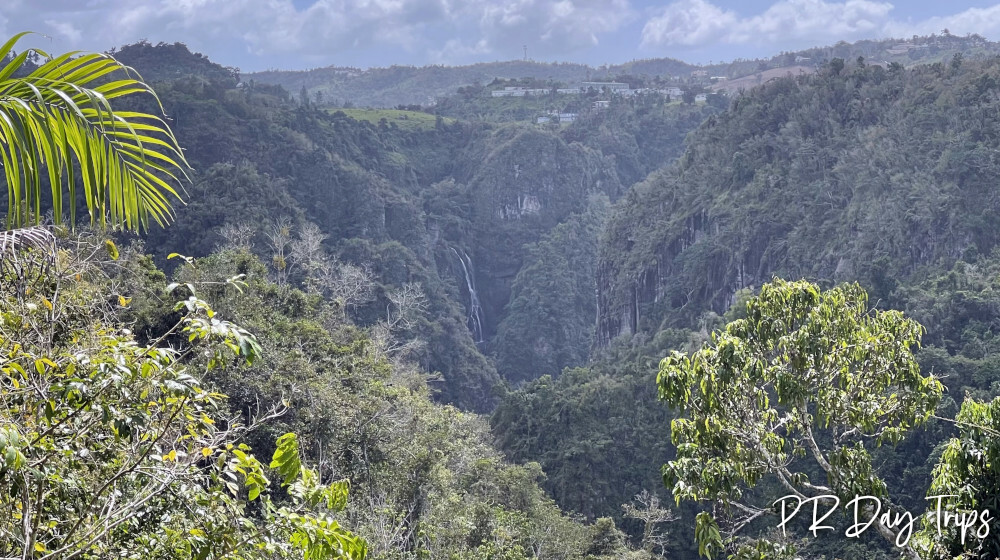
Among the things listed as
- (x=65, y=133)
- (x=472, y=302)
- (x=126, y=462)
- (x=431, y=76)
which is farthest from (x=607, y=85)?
(x=65, y=133)

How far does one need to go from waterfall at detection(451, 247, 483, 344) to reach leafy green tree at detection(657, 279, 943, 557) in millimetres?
60202

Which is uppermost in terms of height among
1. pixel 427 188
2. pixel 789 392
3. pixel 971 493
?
pixel 789 392

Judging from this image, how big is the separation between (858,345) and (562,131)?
3183 inches

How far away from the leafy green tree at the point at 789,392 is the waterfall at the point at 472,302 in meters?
60.2

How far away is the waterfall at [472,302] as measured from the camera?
67.1 m

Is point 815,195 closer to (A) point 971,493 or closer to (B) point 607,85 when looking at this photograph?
(A) point 971,493

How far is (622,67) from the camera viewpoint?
17600 cm

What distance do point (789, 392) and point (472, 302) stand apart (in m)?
63.4

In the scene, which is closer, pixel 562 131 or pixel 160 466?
pixel 160 466

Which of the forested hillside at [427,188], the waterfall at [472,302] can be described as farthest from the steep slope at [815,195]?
the waterfall at [472,302]

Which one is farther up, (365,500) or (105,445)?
(105,445)

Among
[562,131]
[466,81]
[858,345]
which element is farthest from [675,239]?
[466,81]

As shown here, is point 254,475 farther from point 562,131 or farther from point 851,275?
point 562,131

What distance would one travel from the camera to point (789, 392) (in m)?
5.53
